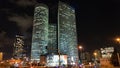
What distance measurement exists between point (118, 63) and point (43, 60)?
132489 millimetres

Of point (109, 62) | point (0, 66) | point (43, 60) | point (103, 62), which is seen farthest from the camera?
point (43, 60)

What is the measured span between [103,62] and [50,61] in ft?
375

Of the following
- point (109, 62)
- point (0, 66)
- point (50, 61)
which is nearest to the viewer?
point (109, 62)

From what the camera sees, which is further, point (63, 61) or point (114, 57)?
point (63, 61)

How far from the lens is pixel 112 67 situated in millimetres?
31328

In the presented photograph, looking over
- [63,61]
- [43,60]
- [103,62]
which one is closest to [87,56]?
[63,61]

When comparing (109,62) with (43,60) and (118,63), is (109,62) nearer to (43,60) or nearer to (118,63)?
(118,63)

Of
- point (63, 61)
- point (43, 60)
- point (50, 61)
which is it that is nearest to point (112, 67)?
point (63, 61)

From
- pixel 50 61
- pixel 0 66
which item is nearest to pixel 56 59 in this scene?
pixel 50 61

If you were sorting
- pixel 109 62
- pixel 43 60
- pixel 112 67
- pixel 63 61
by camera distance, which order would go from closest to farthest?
A: pixel 112 67 < pixel 109 62 < pixel 63 61 < pixel 43 60

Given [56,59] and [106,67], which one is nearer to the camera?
[106,67]

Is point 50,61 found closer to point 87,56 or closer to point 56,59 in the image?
point 56,59

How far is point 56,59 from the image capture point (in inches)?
5600

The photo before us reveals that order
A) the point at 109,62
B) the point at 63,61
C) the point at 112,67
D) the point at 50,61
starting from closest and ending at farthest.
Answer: the point at 112,67 → the point at 109,62 → the point at 63,61 → the point at 50,61
